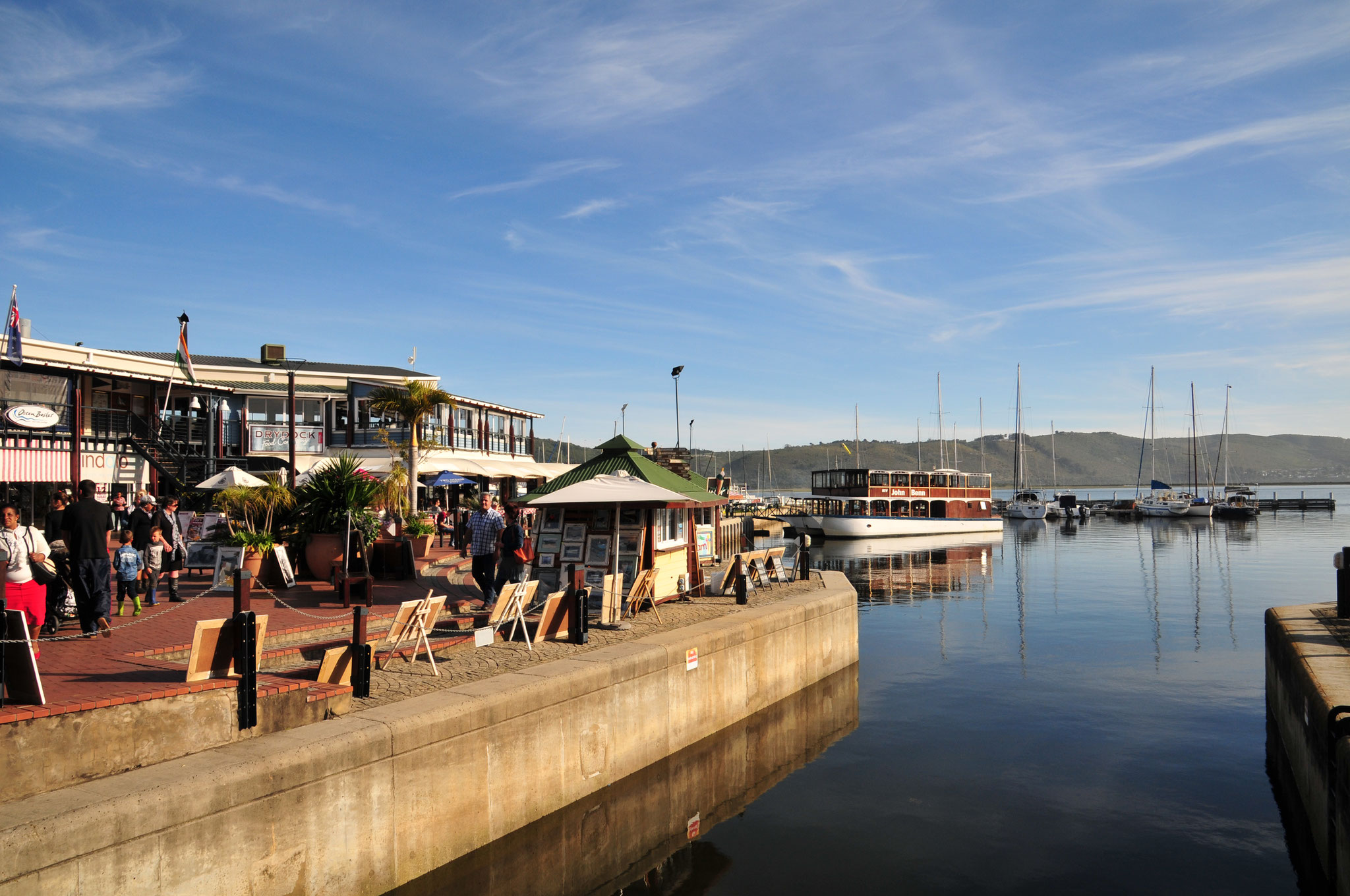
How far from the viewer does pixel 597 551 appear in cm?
1530

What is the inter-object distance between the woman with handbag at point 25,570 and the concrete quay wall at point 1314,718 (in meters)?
11.6

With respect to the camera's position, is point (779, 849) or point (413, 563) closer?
point (779, 849)

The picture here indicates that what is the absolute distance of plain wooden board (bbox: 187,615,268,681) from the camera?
24.5 feet

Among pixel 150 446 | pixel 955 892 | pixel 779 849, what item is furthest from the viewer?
pixel 150 446

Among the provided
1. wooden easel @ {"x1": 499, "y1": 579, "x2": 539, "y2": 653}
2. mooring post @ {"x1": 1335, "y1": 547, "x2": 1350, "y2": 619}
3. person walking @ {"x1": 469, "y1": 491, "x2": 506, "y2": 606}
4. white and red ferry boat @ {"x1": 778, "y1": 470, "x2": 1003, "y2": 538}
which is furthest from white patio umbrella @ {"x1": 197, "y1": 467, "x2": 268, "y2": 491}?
white and red ferry boat @ {"x1": 778, "y1": 470, "x2": 1003, "y2": 538}

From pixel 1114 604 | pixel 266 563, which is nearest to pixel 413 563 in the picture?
pixel 266 563

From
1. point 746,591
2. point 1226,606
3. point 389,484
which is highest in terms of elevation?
point 389,484

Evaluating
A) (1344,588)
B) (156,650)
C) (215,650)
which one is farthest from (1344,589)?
(156,650)

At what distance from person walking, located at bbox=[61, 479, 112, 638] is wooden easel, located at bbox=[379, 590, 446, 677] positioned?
3.00 m

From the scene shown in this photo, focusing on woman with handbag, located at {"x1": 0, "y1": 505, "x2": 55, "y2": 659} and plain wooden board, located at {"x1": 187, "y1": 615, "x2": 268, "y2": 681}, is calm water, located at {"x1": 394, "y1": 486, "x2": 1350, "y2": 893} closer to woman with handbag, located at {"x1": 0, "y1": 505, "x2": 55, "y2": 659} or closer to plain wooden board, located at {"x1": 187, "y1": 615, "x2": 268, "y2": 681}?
plain wooden board, located at {"x1": 187, "y1": 615, "x2": 268, "y2": 681}

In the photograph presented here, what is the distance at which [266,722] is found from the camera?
7348mm

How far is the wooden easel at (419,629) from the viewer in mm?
10007

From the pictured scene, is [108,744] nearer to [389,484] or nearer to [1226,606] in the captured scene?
[389,484]

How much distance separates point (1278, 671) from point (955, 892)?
25.6ft
